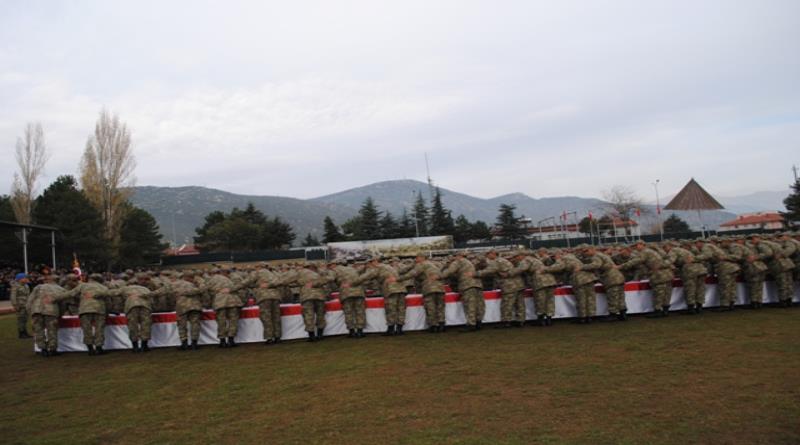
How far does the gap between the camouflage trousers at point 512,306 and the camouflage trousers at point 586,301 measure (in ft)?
3.96

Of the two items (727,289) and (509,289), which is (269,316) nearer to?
(509,289)

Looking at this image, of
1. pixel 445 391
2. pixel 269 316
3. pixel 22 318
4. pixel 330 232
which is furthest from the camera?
pixel 330 232

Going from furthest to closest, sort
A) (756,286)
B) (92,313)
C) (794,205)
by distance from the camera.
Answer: (794,205) < (756,286) < (92,313)

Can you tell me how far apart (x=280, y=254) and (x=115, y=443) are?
34602 mm

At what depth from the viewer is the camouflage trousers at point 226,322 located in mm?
10281

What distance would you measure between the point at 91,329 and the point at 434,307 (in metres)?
6.94

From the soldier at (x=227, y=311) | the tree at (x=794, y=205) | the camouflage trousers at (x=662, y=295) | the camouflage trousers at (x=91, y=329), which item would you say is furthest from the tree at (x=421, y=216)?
the camouflage trousers at (x=91, y=329)

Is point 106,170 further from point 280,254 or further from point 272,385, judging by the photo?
point 272,385

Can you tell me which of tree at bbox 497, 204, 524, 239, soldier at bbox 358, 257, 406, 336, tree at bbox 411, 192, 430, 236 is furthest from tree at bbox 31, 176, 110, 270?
tree at bbox 497, 204, 524, 239

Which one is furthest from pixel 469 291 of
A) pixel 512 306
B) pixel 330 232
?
pixel 330 232

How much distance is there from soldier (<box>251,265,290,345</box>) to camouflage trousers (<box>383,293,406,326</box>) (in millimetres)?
2252

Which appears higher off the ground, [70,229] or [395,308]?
[70,229]

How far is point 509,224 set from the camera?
53.1 m

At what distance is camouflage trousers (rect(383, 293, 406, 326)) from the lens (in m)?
10.6
